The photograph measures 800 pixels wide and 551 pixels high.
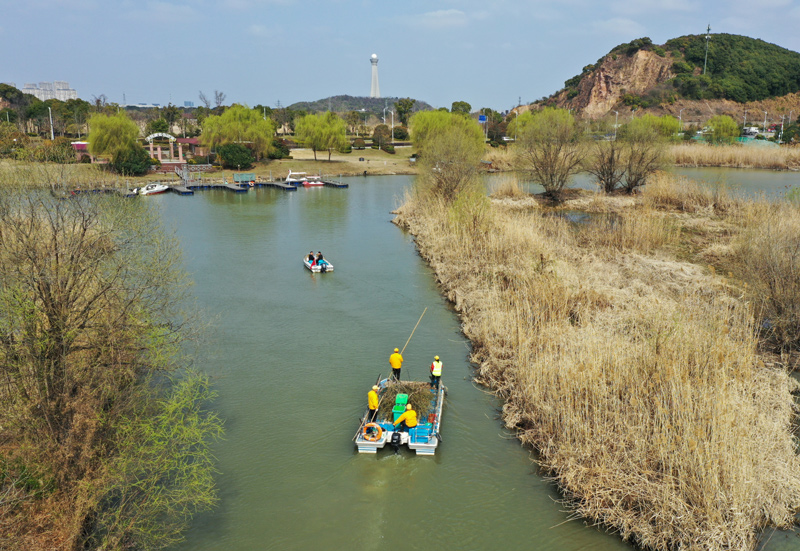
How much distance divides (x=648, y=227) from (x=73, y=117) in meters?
88.0

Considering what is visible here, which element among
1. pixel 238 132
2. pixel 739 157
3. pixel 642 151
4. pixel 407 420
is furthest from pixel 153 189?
pixel 739 157

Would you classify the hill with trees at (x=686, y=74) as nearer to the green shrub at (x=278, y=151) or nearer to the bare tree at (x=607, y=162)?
the green shrub at (x=278, y=151)

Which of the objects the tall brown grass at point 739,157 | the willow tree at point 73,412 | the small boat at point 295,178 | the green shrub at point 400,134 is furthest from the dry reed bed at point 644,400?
the green shrub at point 400,134

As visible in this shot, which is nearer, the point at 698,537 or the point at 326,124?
the point at 698,537

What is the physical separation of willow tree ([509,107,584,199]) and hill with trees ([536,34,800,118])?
9106 centimetres

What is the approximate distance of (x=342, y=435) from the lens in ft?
44.0

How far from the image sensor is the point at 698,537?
360 inches

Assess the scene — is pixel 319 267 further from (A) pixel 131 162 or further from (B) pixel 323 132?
(B) pixel 323 132

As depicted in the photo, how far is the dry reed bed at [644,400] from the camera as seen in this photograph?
9.56 m

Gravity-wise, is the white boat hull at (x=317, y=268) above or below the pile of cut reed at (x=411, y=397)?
above

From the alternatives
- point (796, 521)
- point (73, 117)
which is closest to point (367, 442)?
point (796, 521)

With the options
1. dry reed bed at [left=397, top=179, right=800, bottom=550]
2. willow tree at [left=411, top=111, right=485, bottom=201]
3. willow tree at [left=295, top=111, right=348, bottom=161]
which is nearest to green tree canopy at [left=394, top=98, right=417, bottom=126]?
willow tree at [left=295, top=111, right=348, bottom=161]

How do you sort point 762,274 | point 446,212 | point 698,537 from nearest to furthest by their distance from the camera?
point 698,537 < point 762,274 < point 446,212

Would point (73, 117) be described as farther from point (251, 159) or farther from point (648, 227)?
point (648, 227)
